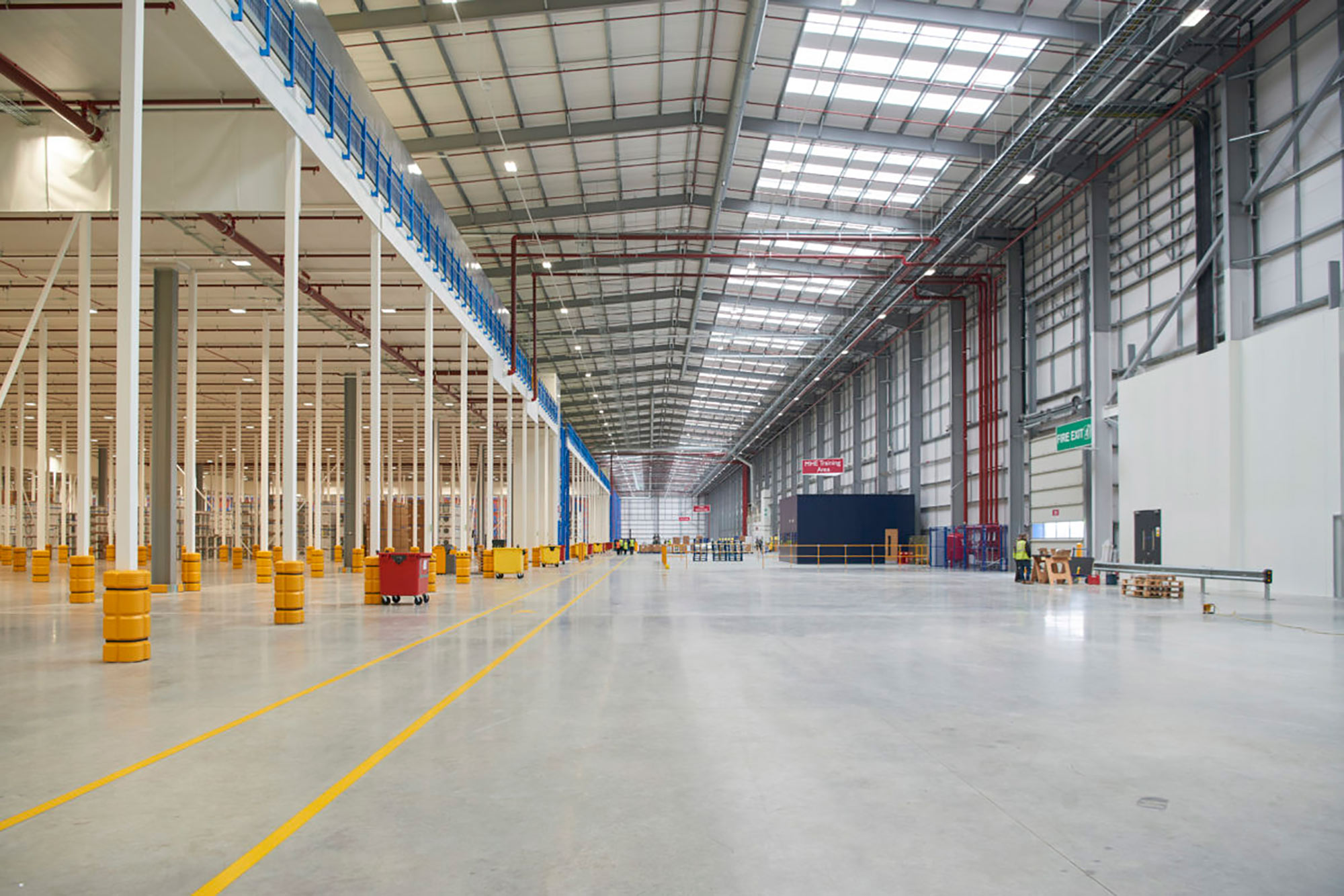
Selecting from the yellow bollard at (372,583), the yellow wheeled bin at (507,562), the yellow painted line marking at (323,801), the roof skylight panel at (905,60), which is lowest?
the yellow wheeled bin at (507,562)

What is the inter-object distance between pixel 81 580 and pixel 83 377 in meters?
6.11

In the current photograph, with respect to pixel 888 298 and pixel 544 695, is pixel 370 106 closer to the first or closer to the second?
pixel 544 695

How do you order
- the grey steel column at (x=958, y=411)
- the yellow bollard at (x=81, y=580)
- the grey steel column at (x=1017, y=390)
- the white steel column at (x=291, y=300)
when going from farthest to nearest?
the grey steel column at (x=958, y=411), the grey steel column at (x=1017, y=390), the yellow bollard at (x=81, y=580), the white steel column at (x=291, y=300)

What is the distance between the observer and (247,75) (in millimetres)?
12656

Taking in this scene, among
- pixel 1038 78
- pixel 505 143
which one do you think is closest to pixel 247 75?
pixel 505 143

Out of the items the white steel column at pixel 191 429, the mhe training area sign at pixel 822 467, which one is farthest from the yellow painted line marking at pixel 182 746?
the mhe training area sign at pixel 822 467

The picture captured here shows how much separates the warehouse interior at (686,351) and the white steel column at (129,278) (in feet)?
0.21

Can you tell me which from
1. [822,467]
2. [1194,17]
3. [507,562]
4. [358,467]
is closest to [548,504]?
[358,467]

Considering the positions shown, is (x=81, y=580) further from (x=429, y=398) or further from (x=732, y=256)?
(x=732, y=256)

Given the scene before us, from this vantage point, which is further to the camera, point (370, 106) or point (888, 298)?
point (888, 298)

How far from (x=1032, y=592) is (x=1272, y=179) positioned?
1218 centimetres

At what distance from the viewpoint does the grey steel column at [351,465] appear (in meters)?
34.6

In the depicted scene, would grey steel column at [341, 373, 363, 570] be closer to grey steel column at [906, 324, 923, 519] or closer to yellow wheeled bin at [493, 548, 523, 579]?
yellow wheeled bin at [493, 548, 523, 579]

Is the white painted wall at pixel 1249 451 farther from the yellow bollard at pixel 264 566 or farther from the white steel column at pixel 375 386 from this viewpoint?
the yellow bollard at pixel 264 566
